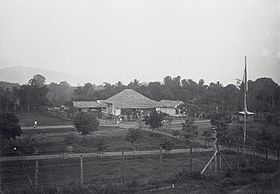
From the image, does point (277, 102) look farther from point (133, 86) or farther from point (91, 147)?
point (91, 147)

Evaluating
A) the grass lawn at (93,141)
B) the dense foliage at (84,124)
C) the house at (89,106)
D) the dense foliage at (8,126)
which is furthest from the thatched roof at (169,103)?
the dense foliage at (8,126)

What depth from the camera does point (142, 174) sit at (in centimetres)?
963

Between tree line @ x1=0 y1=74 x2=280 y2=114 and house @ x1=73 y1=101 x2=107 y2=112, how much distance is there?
1.02ft

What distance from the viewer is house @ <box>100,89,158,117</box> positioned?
19.4m

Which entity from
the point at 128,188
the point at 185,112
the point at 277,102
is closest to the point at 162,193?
the point at 128,188

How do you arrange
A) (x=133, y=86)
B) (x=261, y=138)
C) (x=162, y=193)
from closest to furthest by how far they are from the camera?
(x=162, y=193) → (x=261, y=138) → (x=133, y=86)

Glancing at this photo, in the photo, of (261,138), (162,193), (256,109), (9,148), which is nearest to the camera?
(162,193)

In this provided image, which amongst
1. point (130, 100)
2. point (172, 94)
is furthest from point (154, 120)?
point (172, 94)

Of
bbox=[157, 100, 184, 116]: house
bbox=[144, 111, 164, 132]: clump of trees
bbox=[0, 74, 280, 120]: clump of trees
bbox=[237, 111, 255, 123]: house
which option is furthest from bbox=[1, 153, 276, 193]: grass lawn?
bbox=[157, 100, 184, 116]: house

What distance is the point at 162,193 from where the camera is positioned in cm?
667

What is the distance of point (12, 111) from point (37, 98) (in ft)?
9.34

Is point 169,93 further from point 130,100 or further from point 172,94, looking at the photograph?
point 130,100

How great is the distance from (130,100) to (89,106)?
314cm

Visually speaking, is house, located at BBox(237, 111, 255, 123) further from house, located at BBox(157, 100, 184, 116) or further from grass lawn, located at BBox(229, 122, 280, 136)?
house, located at BBox(157, 100, 184, 116)
